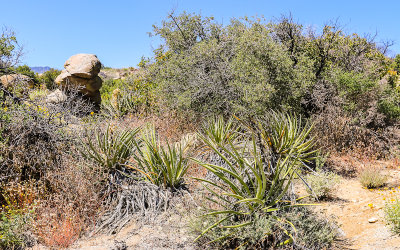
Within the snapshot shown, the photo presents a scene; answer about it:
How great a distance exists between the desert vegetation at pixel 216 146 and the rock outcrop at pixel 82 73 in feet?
8.22

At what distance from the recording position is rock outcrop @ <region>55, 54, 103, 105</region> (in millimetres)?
14219

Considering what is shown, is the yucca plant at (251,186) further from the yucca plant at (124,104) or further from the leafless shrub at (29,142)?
the yucca plant at (124,104)

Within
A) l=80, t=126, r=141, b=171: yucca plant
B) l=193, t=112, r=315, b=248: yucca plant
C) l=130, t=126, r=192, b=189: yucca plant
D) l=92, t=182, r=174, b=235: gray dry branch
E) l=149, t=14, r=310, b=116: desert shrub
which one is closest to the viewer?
l=193, t=112, r=315, b=248: yucca plant

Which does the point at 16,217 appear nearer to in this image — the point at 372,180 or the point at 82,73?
the point at 372,180

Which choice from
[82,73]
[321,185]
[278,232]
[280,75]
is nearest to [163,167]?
[278,232]

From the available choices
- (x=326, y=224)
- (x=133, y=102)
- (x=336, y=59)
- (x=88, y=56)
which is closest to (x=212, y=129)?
(x=326, y=224)

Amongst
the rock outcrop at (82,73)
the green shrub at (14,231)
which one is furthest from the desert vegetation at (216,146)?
the rock outcrop at (82,73)

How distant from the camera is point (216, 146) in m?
6.69

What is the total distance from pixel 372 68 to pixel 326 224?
6.84 meters

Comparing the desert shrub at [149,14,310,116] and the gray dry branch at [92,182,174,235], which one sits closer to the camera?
the gray dry branch at [92,182,174,235]

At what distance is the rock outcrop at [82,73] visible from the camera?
1422 centimetres

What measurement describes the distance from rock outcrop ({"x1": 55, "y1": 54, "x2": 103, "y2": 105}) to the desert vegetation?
8.22ft

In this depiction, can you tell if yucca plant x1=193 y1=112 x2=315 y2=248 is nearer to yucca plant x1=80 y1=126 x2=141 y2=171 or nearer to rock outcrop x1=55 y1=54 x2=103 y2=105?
yucca plant x1=80 y1=126 x2=141 y2=171

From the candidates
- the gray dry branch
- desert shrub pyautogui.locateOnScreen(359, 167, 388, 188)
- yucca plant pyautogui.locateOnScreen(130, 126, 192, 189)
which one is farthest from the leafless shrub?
desert shrub pyautogui.locateOnScreen(359, 167, 388, 188)
